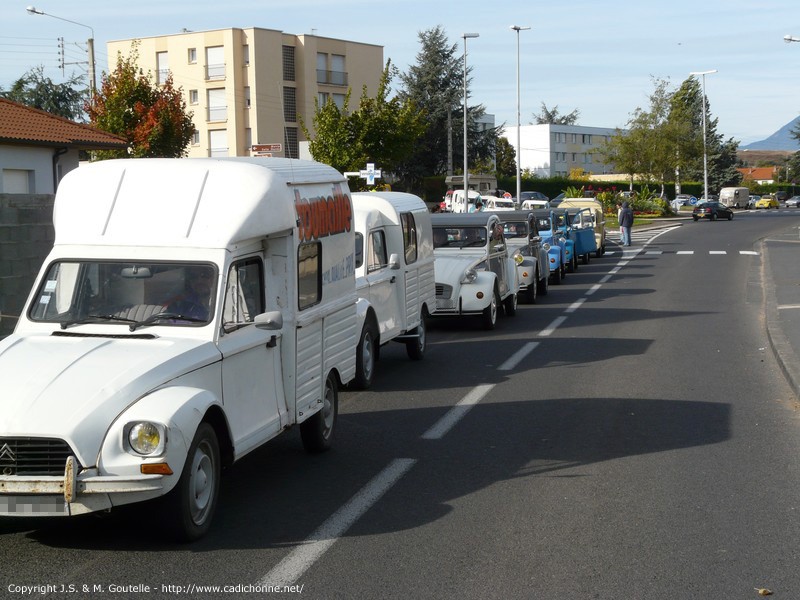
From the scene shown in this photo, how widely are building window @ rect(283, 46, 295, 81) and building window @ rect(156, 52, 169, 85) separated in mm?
8078

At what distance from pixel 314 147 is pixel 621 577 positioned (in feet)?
114

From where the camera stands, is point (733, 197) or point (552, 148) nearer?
point (733, 197)

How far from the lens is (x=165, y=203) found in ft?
Answer: 23.0

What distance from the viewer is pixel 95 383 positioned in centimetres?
585

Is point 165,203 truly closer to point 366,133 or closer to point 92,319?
point 92,319

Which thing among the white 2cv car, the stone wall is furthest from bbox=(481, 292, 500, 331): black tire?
the stone wall

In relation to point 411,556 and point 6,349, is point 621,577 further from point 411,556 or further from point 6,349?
point 6,349

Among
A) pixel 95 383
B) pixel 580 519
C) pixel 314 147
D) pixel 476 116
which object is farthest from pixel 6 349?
pixel 476 116

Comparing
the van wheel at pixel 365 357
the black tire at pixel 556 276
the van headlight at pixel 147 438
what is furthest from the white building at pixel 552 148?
the van headlight at pixel 147 438

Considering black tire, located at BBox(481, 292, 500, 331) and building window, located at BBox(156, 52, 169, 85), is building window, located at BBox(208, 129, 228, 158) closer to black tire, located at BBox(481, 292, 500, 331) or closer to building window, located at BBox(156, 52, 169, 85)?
building window, located at BBox(156, 52, 169, 85)

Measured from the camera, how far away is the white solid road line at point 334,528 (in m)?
5.68

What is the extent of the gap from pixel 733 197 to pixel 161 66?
186 feet

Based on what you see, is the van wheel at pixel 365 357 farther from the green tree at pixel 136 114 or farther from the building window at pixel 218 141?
the building window at pixel 218 141

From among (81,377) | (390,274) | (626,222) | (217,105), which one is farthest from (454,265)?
(217,105)
